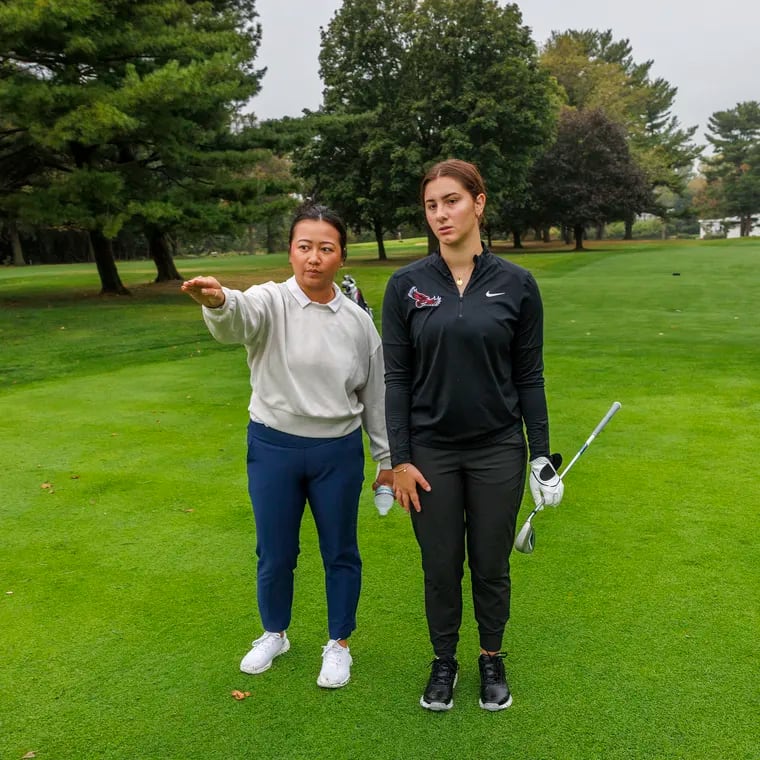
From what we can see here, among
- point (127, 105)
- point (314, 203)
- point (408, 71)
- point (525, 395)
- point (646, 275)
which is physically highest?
point (408, 71)

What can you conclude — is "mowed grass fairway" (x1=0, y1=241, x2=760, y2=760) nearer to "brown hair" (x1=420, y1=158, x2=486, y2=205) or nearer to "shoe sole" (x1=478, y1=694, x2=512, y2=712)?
"shoe sole" (x1=478, y1=694, x2=512, y2=712)

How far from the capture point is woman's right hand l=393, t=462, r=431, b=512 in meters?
2.51

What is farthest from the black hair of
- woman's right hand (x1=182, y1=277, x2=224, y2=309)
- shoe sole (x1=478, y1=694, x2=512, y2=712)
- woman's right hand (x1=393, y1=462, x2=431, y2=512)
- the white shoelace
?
shoe sole (x1=478, y1=694, x2=512, y2=712)

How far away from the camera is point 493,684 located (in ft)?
8.77

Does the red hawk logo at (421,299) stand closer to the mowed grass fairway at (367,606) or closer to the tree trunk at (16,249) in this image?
the mowed grass fairway at (367,606)

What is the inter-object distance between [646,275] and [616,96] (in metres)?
37.5

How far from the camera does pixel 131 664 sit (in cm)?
295

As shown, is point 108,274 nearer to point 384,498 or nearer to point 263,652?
point 263,652

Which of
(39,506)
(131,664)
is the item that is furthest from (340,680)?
(39,506)

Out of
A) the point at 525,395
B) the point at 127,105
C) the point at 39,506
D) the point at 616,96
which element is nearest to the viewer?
the point at 525,395

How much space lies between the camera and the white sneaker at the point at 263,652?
2.88m

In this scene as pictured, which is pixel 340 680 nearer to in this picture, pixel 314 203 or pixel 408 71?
pixel 314 203

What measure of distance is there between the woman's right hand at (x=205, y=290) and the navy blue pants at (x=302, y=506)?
586mm

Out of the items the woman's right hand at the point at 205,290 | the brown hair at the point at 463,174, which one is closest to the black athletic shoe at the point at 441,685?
the woman's right hand at the point at 205,290
